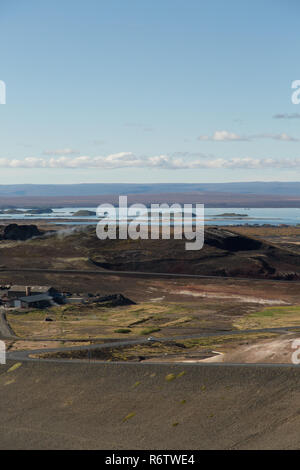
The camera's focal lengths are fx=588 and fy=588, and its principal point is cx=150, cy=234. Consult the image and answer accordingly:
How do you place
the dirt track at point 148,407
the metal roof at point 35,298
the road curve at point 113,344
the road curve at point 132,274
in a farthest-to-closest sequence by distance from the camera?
the road curve at point 132,274 → the metal roof at point 35,298 → the road curve at point 113,344 → the dirt track at point 148,407

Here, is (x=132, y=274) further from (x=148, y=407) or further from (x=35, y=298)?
(x=148, y=407)

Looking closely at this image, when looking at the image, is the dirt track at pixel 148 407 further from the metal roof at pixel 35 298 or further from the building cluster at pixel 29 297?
the metal roof at pixel 35 298

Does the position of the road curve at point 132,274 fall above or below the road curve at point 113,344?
above

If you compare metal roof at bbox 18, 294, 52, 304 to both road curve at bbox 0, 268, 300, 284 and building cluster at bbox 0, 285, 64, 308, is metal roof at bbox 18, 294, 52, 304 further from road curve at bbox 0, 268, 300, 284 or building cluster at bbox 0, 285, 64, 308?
road curve at bbox 0, 268, 300, 284

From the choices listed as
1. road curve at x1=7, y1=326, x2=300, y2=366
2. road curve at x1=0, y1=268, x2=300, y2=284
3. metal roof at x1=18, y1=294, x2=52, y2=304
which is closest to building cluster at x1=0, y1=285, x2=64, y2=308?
metal roof at x1=18, y1=294, x2=52, y2=304

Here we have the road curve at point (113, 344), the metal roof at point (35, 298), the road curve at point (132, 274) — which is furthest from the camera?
the road curve at point (132, 274)

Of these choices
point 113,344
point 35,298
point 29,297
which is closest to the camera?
point 113,344

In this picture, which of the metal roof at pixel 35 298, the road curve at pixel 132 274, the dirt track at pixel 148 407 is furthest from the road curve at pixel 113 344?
the road curve at pixel 132 274

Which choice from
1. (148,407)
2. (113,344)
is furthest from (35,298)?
(148,407)

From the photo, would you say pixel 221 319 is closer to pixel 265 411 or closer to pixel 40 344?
pixel 40 344

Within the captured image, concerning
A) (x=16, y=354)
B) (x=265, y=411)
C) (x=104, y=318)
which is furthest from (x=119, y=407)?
(x=104, y=318)
